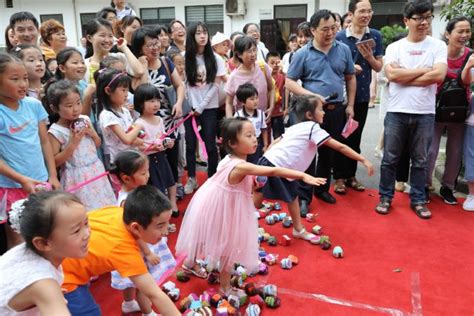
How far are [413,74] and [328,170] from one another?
1124mm

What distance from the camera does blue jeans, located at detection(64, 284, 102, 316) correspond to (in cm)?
172

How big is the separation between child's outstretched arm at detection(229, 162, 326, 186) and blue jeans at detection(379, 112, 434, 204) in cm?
176

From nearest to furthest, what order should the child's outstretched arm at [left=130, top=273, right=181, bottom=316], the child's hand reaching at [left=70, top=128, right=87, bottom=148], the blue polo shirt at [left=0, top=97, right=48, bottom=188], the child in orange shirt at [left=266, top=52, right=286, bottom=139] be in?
the child's outstretched arm at [left=130, top=273, right=181, bottom=316] → the blue polo shirt at [left=0, top=97, right=48, bottom=188] → the child's hand reaching at [left=70, top=128, right=87, bottom=148] → the child in orange shirt at [left=266, top=52, right=286, bottom=139]

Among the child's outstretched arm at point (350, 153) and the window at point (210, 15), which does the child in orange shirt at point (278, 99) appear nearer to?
the child's outstretched arm at point (350, 153)

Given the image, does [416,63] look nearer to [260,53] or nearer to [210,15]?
[260,53]

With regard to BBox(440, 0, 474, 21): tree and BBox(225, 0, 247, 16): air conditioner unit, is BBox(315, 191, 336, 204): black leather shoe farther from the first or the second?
BBox(225, 0, 247, 16): air conditioner unit

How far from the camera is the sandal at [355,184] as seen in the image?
4.26 meters

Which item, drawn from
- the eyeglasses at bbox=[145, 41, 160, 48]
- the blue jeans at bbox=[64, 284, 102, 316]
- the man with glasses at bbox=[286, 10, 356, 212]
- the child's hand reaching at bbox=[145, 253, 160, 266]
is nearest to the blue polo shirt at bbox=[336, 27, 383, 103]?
the man with glasses at bbox=[286, 10, 356, 212]

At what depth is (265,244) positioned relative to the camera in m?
3.18

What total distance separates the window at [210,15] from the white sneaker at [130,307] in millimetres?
14347

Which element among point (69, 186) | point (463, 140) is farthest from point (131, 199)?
point (463, 140)

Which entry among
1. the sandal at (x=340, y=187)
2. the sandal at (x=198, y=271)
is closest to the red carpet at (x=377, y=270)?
the sandal at (x=198, y=271)

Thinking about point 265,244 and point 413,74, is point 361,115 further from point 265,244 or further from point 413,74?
point 265,244

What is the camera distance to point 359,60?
4047mm
